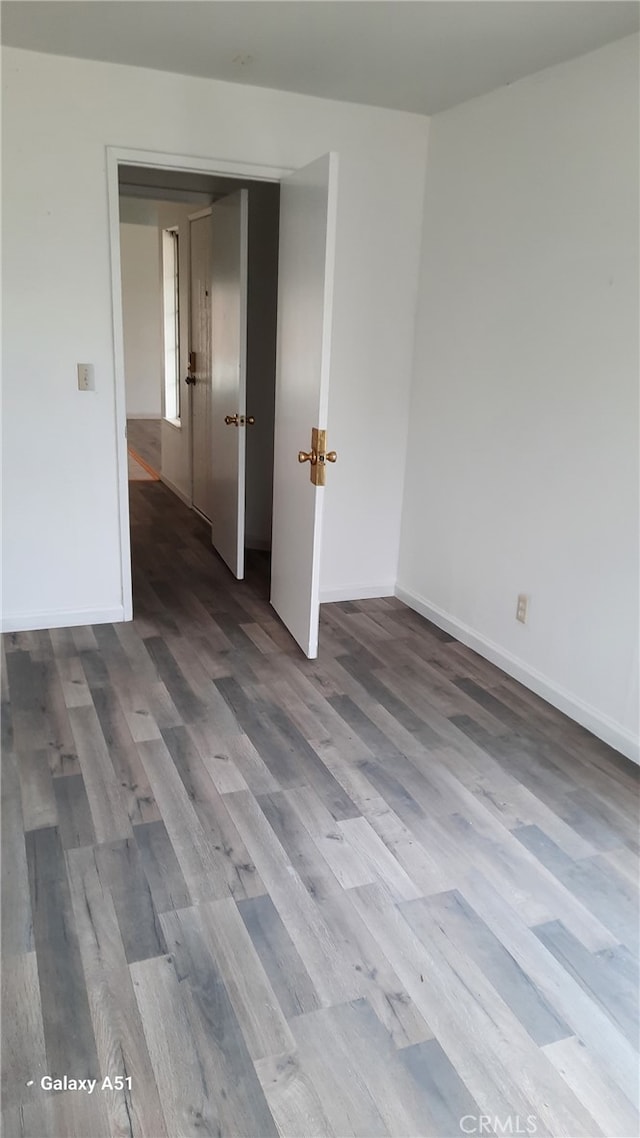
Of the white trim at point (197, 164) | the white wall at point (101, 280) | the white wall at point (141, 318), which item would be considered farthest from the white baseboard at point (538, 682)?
the white wall at point (141, 318)

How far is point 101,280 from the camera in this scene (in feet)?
Answer: 10.9

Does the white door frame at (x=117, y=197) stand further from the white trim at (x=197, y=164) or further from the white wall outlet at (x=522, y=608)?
the white wall outlet at (x=522, y=608)

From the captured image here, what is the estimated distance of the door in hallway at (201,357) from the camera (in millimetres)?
5137

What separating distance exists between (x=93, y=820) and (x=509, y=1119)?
4.46 ft

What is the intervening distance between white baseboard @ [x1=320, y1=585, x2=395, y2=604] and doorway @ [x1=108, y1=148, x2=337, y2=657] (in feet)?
1.10

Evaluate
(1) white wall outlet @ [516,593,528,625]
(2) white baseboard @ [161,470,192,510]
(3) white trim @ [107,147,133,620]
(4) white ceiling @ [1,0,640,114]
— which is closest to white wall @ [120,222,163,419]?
(2) white baseboard @ [161,470,192,510]

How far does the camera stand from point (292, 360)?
138 inches

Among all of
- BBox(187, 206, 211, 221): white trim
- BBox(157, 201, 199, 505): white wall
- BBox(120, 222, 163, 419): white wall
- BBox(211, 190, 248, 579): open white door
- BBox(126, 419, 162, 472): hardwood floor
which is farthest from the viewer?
BBox(120, 222, 163, 419): white wall

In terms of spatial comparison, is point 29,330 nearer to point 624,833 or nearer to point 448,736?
point 448,736

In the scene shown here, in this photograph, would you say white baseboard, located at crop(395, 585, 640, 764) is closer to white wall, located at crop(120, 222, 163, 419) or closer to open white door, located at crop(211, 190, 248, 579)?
open white door, located at crop(211, 190, 248, 579)

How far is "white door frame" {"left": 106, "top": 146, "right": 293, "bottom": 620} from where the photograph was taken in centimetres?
322

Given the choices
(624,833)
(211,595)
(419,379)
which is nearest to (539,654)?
(624,833)

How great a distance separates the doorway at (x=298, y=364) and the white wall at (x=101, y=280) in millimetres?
66

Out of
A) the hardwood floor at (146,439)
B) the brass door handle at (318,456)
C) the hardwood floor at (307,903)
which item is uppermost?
the brass door handle at (318,456)
